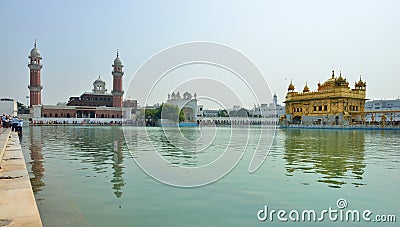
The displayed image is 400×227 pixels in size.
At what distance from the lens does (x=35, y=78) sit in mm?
70312

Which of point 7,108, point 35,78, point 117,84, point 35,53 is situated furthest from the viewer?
point 117,84

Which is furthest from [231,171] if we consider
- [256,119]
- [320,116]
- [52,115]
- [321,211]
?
[256,119]

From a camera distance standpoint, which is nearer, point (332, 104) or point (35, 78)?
point (332, 104)

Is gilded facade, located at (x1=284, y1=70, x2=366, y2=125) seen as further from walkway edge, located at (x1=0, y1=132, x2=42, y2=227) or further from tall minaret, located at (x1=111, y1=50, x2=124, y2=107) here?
walkway edge, located at (x1=0, y1=132, x2=42, y2=227)

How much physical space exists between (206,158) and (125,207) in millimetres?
6591

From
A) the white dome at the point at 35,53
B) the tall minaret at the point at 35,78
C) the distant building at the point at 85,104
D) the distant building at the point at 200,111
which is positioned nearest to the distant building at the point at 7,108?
the distant building at the point at 85,104

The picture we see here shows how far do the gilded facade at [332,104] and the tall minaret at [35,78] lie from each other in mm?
49441

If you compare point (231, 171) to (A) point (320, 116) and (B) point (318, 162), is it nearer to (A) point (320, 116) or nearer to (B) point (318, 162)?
(B) point (318, 162)
